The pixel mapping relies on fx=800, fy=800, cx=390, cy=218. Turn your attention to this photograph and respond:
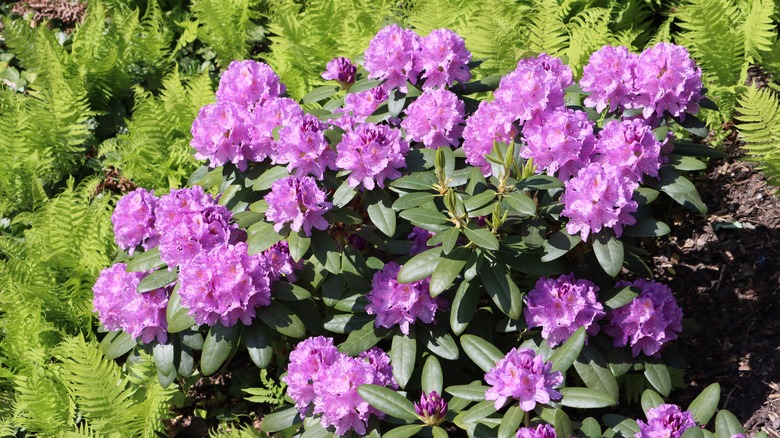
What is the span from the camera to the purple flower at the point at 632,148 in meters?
2.58

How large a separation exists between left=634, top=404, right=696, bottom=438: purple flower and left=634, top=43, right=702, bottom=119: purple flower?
106 centimetres

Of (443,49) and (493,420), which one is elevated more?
(443,49)

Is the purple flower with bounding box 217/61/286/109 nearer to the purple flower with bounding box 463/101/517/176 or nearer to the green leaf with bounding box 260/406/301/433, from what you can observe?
the purple flower with bounding box 463/101/517/176

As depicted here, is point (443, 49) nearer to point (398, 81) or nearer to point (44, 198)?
point (398, 81)

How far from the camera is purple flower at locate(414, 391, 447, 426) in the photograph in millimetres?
2316

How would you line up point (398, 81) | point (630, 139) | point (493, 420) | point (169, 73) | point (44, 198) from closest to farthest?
point (493, 420), point (630, 139), point (398, 81), point (44, 198), point (169, 73)

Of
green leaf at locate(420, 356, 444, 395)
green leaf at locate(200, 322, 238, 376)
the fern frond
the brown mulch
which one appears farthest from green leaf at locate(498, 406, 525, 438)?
the fern frond

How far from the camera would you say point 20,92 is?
5074mm

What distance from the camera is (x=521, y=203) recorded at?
2426 mm

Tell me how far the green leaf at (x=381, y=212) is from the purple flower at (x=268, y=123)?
381mm

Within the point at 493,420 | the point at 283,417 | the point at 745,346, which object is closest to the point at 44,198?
the point at 283,417

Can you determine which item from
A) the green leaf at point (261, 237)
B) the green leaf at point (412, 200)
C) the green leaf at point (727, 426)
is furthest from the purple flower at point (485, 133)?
the green leaf at point (727, 426)

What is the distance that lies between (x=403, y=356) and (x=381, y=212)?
0.48m

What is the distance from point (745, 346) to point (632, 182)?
1.00m
